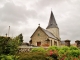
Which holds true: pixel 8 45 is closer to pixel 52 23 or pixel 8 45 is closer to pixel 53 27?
pixel 53 27

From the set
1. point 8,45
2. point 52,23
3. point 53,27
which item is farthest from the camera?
point 52,23

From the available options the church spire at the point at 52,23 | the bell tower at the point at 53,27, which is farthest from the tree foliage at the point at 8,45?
the church spire at the point at 52,23

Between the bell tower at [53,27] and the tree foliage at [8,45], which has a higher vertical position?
the bell tower at [53,27]

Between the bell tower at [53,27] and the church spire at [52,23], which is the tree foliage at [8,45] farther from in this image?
the church spire at [52,23]

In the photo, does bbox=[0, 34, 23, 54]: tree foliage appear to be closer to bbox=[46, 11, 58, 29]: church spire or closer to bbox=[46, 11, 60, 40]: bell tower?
bbox=[46, 11, 60, 40]: bell tower

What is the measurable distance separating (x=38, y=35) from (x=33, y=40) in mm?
2214

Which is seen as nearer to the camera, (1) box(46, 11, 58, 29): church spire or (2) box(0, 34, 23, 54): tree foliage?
(2) box(0, 34, 23, 54): tree foliage

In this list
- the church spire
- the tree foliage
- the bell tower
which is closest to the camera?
the tree foliage

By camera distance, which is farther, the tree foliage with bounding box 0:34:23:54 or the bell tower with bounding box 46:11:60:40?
the bell tower with bounding box 46:11:60:40

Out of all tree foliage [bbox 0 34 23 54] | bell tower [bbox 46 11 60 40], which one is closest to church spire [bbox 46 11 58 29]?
bell tower [bbox 46 11 60 40]

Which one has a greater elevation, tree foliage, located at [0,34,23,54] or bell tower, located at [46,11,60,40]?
bell tower, located at [46,11,60,40]

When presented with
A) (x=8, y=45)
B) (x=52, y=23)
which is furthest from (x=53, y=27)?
(x=8, y=45)

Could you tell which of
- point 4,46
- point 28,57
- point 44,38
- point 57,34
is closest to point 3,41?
point 4,46

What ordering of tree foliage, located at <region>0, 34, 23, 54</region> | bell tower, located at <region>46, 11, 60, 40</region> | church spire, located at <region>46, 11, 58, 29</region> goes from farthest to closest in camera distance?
church spire, located at <region>46, 11, 58, 29</region> < bell tower, located at <region>46, 11, 60, 40</region> < tree foliage, located at <region>0, 34, 23, 54</region>
